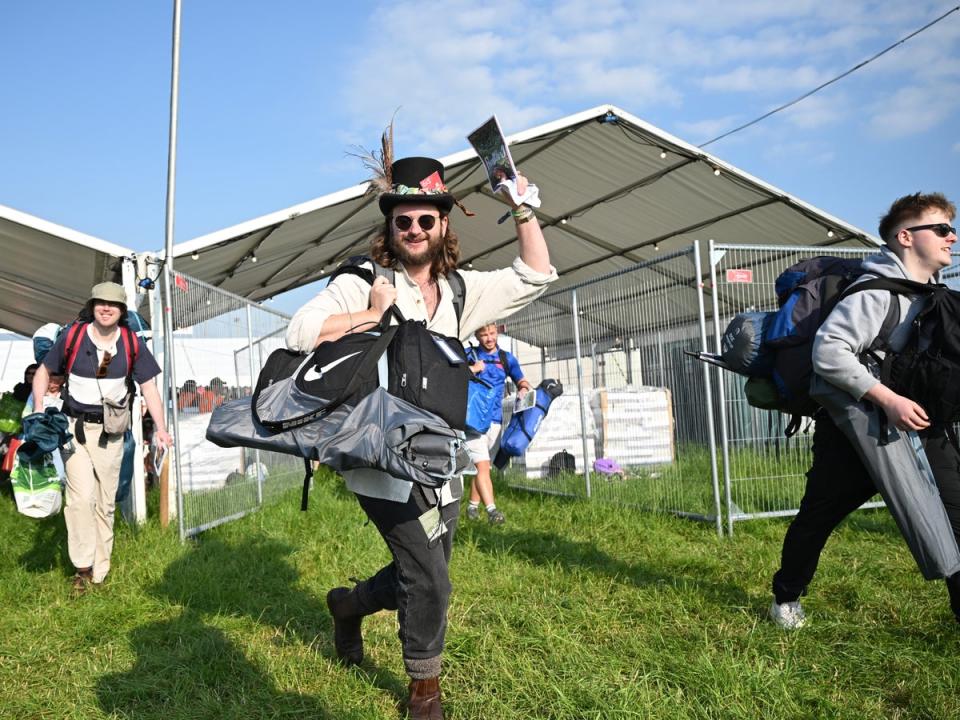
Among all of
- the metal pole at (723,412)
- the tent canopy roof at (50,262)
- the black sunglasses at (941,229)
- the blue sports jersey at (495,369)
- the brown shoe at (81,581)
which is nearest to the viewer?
the black sunglasses at (941,229)

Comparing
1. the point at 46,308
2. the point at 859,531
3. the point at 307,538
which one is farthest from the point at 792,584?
the point at 46,308

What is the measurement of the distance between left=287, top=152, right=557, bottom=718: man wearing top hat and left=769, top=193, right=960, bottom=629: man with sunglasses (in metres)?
1.22

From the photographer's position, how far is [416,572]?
2832 mm

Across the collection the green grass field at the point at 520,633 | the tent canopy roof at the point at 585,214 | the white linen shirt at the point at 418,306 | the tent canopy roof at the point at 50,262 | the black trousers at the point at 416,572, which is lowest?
the green grass field at the point at 520,633

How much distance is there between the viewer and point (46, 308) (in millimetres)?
11969

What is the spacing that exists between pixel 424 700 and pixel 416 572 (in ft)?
1.48

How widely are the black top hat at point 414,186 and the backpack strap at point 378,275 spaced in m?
0.20

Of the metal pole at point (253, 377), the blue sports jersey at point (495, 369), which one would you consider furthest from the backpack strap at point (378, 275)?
the metal pole at point (253, 377)

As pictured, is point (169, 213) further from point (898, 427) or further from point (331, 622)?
point (898, 427)

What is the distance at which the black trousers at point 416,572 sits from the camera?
2.82 m

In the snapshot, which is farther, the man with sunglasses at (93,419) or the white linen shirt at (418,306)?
the man with sunglasses at (93,419)

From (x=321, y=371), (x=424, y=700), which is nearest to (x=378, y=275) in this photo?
(x=321, y=371)

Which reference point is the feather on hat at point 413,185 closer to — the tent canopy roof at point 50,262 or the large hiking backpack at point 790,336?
the large hiking backpack at point 790,336

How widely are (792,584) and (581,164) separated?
7.27 meters
